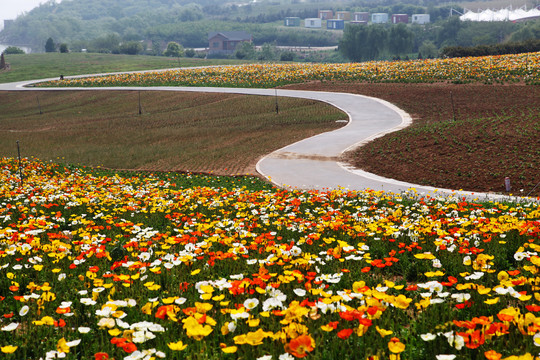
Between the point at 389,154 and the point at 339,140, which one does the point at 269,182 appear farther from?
the point at 339,140

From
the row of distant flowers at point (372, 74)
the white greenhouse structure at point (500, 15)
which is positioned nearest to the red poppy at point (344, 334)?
the row of distant flowers at point (372, 74)

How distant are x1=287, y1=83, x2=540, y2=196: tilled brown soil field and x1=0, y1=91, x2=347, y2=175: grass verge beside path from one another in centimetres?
490

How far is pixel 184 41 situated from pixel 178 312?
182 metres

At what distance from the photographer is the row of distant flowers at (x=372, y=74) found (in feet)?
121

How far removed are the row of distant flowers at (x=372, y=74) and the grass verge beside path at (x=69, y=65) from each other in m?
16.2

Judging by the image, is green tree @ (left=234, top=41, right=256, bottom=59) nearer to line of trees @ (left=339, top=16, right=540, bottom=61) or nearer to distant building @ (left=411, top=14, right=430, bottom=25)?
line of trees @ (left=339, top=16, right=540, bottom=61)

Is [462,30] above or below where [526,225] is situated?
above

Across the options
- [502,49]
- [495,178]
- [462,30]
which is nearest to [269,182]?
[495,178]

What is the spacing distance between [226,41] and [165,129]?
125 m

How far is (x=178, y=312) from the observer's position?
13.4 feet

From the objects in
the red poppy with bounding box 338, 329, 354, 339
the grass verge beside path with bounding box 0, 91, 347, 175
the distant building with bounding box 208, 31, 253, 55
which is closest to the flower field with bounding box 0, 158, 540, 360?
the red poppy with bounding box 338, 329, 354, 339

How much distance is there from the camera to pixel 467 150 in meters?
17.4

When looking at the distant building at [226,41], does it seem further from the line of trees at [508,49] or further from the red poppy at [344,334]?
the red poppy at [344,334]

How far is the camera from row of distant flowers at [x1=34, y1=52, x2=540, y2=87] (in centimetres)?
3697
